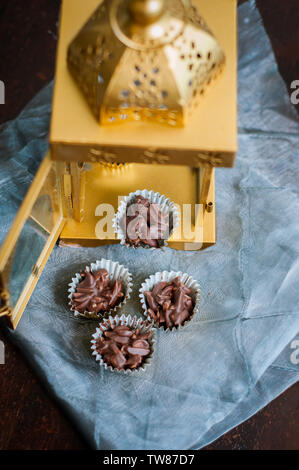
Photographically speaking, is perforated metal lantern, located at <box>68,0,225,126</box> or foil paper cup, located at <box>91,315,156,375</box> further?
foil paper cup, located at <box>91,315,156,375</box>

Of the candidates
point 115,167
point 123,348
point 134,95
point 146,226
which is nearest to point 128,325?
point 123,348

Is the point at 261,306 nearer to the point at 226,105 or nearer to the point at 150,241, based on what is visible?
the point at 150,241

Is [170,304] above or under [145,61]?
under

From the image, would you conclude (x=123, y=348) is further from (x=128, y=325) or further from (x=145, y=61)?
(x=145, y=61)

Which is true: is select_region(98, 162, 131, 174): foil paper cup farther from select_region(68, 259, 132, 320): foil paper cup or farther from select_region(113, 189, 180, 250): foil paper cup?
select_region(68, 259, 132, 320): foil paper cup

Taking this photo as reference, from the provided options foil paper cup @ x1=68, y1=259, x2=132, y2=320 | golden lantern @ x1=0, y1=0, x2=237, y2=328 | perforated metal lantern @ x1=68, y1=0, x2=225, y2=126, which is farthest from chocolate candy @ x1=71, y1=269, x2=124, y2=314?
perforated metal lantern @ x1=68, y1=0, x2=225, y2=126

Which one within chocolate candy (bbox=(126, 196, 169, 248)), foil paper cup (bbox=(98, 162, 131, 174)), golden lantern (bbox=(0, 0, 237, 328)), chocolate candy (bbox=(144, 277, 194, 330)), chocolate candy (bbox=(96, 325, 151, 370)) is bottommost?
chocolate candy (bbox=(96, 325, 151, 370))
